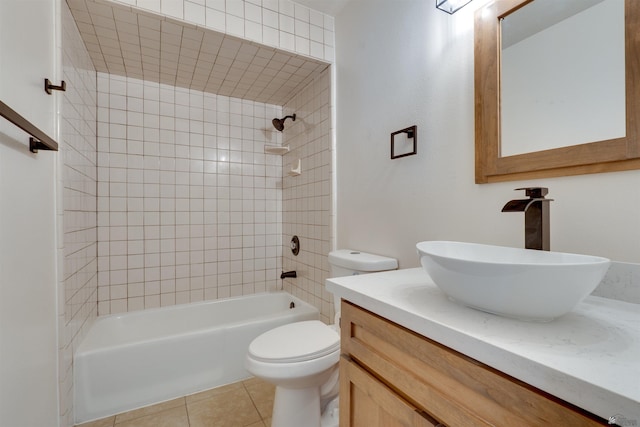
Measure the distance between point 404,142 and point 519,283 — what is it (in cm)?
101

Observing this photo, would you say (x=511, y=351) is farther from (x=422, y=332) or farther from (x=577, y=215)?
(x=577, y=215)

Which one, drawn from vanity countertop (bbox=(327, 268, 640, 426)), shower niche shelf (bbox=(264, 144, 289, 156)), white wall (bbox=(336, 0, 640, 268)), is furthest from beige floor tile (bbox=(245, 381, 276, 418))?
shower niche shelf (bbox=(264, 144, 289, 156))

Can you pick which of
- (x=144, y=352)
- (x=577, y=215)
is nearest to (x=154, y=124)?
(x=144, y=352)

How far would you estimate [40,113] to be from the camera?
1142mm

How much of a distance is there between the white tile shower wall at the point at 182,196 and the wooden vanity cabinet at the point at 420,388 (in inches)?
74.7

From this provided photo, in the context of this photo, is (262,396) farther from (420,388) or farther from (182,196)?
(182,196)

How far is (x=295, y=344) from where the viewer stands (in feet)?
4.19

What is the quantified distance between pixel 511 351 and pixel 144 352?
1.89 metres

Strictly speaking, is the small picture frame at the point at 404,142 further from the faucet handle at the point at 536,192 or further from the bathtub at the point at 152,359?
the bathtub at the point at 152,359

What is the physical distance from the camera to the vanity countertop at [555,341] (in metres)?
0.37

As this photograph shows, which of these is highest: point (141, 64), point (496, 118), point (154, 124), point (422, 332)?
point (141, 64)

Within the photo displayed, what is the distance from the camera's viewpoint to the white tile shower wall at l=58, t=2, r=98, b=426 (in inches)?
52.7

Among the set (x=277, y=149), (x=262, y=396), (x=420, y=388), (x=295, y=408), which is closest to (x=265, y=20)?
(x=277, y=149)

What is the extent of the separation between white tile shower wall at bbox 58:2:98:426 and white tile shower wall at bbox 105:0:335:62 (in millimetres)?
539
